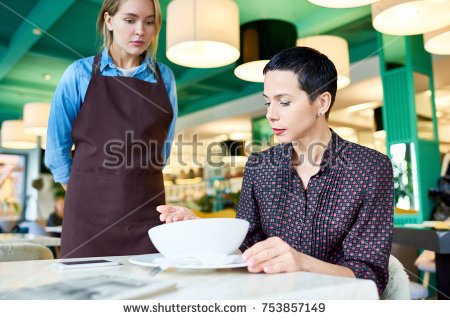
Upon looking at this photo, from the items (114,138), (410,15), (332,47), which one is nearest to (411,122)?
(410,15)

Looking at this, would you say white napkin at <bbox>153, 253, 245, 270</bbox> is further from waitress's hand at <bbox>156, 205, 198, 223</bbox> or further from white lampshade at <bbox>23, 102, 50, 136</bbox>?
white lampshade at <bbox>23, 102, 50, 136</bbox>

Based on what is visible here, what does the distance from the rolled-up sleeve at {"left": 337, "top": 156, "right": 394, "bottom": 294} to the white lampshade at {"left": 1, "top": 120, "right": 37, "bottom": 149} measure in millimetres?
1074

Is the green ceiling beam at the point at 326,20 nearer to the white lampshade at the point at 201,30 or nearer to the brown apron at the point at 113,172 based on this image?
the white lampshade at the point at 201,30

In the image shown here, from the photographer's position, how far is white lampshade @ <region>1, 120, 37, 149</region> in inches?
57.2

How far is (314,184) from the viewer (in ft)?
2.99

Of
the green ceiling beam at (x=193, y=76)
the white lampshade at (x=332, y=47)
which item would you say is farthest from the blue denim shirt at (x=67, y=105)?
the white lampshade at (x=332, y=47)

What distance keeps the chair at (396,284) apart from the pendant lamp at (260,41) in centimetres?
131

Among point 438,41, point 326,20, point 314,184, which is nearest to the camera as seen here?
point 314,184

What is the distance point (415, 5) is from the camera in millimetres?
2006

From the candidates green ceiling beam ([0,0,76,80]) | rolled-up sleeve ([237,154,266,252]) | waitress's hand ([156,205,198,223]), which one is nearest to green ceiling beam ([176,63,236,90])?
green ceiling beam ([0,0,76,80])

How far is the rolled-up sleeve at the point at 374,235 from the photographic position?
2.54 ft

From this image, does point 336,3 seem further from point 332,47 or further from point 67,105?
point 67,105

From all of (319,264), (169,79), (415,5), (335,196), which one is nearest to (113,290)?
(319,264)

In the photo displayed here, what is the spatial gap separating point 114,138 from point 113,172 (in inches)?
3.2
